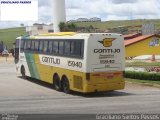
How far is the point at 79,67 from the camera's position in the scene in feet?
74.1

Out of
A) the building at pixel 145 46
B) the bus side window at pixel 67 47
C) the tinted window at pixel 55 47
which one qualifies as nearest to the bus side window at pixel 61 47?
the bus side window at pixel 67 47

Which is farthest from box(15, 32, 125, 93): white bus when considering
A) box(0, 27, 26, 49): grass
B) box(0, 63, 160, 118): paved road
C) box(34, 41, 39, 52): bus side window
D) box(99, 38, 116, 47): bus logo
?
box(0, 27, 26, 49): grass

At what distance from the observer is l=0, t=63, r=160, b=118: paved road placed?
16.7 metres

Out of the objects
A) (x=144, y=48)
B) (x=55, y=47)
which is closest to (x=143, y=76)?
(x=55, y=47)

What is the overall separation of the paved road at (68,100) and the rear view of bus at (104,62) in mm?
648

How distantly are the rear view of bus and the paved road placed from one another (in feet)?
2.12

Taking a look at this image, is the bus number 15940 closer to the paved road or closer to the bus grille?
the bus grille

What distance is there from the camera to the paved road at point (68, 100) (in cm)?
1666

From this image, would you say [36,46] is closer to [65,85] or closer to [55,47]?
[55,47]

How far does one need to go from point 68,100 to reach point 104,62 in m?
3.00

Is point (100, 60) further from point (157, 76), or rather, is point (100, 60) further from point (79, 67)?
point (157, 76)

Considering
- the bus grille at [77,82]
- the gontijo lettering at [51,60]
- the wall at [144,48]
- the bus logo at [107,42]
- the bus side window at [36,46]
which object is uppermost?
the bus logo at [107,42]

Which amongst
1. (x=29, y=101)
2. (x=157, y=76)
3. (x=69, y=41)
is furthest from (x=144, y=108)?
(x=157, y=76)

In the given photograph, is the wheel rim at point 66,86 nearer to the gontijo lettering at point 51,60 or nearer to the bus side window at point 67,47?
the gontijo lettering at point 51,60
